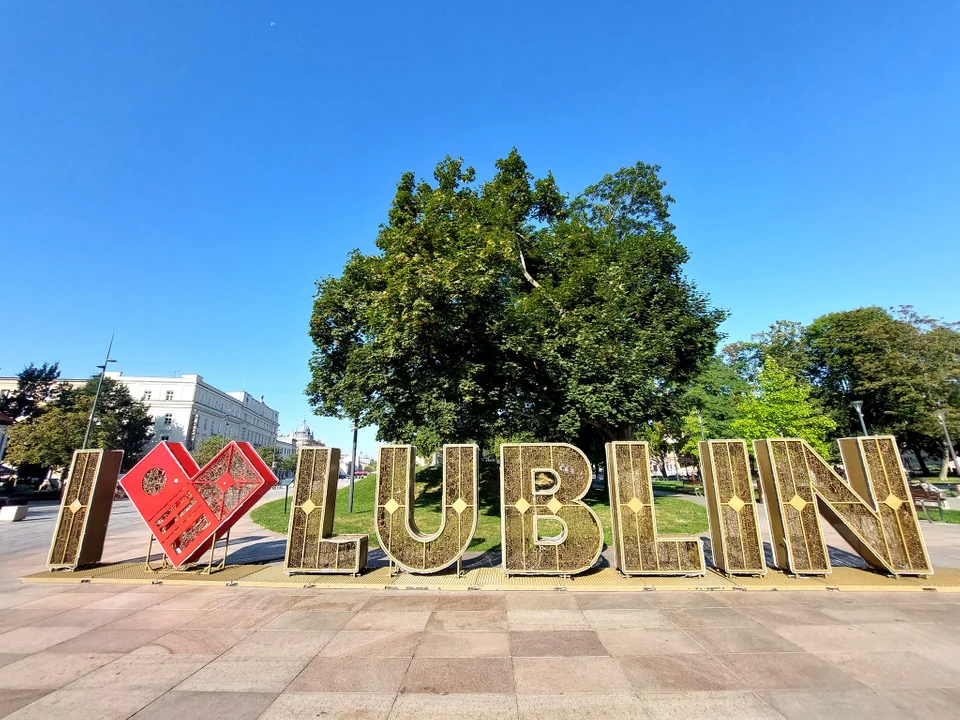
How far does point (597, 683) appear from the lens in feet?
14.5

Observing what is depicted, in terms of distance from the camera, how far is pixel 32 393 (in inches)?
2046

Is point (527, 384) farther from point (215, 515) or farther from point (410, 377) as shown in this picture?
point (215, 515)

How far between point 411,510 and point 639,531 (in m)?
4.76

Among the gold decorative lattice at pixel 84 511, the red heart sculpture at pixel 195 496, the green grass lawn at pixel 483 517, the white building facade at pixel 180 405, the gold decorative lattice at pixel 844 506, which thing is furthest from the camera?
the white building facade at pixel 180 405

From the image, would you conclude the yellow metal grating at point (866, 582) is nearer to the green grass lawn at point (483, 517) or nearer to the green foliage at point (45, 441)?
the green grass lawn at point (483, 517)

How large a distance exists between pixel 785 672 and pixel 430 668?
395cm

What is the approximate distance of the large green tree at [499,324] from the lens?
15867 mm

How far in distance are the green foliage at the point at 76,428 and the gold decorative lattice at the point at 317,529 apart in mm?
26683

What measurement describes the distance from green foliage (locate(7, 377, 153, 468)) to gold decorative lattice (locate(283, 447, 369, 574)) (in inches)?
1051

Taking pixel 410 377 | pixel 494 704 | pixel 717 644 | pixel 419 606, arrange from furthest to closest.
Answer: pixel 410 377, pixel 419 606, pixel 717 644, pixel 494 704

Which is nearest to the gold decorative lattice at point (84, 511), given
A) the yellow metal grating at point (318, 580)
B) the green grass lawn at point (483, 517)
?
the yellow metal grating at point (318, 580)

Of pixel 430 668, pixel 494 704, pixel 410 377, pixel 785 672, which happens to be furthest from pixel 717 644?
pixel 410 377

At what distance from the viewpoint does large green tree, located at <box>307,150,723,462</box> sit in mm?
15867

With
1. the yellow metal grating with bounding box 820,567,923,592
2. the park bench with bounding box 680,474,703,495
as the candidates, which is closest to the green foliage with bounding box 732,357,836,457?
the park bench with bounding box 680,474,703,495
